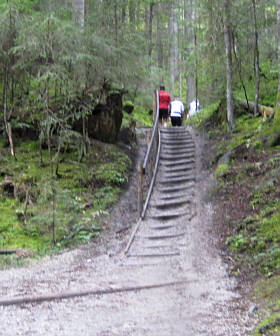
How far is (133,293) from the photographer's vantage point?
19.8 feet

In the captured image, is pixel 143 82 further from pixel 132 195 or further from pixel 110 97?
pixel 132 195

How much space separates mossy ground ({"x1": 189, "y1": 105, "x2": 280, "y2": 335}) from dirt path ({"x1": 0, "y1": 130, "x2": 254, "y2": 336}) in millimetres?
301

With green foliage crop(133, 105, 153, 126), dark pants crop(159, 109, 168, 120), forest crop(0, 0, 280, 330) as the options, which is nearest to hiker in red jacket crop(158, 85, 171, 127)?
dark pants crop(159, 109, 168, 120)

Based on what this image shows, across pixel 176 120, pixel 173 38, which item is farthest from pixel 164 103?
pixel 173 38

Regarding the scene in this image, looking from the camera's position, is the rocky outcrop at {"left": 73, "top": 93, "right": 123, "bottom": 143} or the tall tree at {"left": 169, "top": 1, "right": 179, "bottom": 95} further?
the tall tree at {"left": 169, "top": 1, "right": 179, "bottom": 95}

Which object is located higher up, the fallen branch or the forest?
the forest

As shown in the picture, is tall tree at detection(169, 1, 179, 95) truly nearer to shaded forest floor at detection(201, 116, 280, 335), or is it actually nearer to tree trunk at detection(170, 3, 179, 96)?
tree trunk at detection(170, 3, 179, 96)

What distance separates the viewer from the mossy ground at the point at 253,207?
5594mm

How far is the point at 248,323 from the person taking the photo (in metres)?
4.55

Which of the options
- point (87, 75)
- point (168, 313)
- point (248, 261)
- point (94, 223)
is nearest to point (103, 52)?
point (87, 75)

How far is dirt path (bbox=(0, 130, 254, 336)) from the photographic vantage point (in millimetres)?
4668

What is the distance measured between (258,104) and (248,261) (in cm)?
1000

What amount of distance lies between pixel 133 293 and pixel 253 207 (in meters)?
3.90

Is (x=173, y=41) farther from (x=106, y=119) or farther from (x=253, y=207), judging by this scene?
(x=253, y=207)
